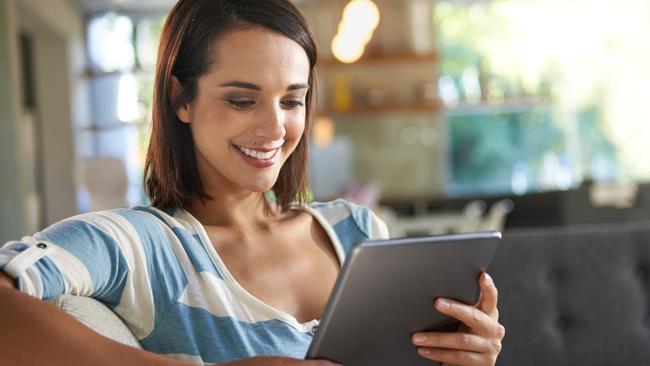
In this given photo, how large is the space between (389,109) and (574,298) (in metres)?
6.95

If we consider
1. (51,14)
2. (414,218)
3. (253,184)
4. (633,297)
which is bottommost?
(414,218)

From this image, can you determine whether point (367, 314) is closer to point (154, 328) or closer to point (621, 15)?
point (154, 328)

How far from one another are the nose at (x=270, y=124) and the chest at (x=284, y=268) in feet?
0.55

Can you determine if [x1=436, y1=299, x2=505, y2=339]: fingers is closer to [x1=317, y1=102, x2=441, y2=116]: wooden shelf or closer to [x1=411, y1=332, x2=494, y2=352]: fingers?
[x1=411, y1=332, x2=494, y2=352]: fingers

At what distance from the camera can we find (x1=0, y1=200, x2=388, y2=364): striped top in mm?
1213

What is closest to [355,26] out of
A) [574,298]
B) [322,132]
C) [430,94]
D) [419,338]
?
[322,132]

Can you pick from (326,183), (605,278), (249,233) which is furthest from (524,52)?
(249,233)

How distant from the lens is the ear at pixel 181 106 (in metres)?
1.39

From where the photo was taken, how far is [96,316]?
1.17 meters

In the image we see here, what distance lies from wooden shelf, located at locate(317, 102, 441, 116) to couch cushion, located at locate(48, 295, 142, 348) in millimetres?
8327

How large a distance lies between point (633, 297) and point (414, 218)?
4668 mm

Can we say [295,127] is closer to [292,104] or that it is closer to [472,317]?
[292,104]

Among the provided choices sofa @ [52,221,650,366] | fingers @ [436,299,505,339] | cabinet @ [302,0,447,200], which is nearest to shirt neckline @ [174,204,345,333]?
fingers @ [436,299,505,339]

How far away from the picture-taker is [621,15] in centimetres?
1013
